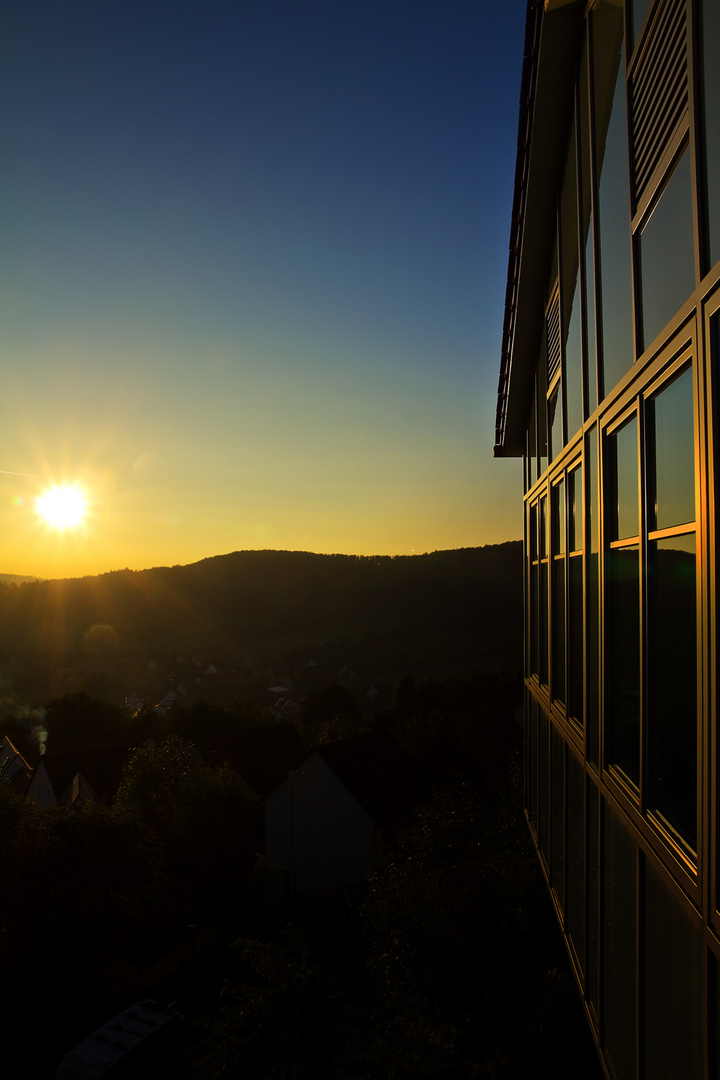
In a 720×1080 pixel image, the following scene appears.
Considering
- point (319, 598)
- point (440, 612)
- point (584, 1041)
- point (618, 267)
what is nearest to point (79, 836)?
point (584, 1041)

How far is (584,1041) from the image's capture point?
27.9 feet

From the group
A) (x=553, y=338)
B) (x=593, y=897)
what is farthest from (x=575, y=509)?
(x=593, y=897)

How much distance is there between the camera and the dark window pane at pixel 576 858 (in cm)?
594

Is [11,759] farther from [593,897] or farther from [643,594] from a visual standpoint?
[643,594]

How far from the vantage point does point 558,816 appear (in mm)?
7605

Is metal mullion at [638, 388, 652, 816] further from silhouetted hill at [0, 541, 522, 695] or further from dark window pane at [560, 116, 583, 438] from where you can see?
silhouetted hill at [0, 541, 522, 695]

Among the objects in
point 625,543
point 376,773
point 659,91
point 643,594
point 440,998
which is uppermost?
point 659,91

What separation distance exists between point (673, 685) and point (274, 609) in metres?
85.8

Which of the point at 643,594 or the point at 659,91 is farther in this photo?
the point at 643,594

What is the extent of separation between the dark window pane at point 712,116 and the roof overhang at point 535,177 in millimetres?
3592

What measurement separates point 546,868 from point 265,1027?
6.99 m

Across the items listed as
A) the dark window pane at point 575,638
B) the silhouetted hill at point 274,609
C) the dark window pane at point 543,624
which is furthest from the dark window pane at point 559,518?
the silhouetted hill at point 274,609

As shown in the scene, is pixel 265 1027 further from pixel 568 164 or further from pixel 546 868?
pixel 568 164

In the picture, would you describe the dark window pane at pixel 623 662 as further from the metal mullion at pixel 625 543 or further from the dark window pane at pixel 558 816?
the dark window pane at pixel 558 816
